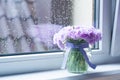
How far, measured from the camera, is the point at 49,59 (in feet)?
3.74

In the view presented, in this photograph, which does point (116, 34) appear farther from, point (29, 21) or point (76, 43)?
point (29, 21)

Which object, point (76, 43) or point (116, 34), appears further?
point (116, 34)

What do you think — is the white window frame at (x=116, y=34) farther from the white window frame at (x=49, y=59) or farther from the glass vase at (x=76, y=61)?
the glass vase at (x=76, y=61)

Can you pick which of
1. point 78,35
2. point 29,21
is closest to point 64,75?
point 78,35

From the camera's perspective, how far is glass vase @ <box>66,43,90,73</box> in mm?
1072

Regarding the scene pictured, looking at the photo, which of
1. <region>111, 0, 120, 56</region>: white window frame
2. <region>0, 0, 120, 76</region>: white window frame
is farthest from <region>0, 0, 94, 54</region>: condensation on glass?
<region>111, 0, 120, 56</region>: white window frame

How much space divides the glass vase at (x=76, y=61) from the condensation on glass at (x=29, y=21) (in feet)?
0.43

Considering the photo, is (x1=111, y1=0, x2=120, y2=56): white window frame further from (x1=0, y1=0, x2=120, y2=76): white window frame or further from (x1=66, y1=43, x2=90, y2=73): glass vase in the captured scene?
(x1=66, y1=43, x2=90, y2=73): glass vase

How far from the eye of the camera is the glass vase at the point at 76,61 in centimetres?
107

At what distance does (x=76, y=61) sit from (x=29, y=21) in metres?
0.30

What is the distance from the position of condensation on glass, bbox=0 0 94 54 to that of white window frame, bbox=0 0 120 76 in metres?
→ 0.05

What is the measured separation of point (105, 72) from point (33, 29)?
41cm

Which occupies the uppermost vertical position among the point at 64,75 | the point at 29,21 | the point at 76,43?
the point at 29,21

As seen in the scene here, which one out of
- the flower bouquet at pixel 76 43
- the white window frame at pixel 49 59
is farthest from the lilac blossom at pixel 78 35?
the white window frame at pixel 49 59
